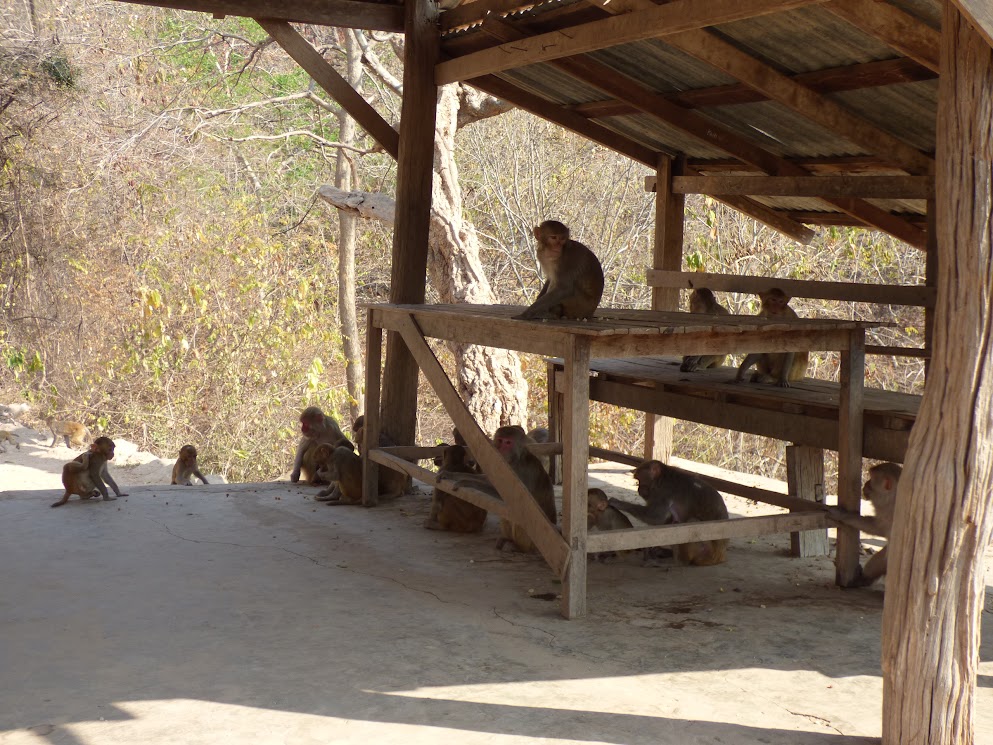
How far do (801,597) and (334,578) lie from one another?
282cm

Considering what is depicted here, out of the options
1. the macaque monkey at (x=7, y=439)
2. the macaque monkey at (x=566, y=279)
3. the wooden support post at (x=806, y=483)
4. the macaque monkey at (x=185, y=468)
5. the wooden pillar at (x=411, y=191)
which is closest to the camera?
the macaque monkey at (x=566, y=279)

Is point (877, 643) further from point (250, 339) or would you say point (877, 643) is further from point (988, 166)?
point (250, 339)

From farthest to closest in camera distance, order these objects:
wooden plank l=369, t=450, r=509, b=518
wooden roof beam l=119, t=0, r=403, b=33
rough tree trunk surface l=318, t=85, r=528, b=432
Answer: rough tree trunk surface l=318, t=85, r=528, b=432 → wooden roof beam l=119, t=0, r=403, b=33 → wooden plank l=369, t=450, r=509, b=518

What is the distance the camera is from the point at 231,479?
1623 centimetres

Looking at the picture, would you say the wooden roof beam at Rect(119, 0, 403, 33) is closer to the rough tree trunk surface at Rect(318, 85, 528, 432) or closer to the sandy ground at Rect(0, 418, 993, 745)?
the sandy ground at Rect(0, 418, 993, 745)

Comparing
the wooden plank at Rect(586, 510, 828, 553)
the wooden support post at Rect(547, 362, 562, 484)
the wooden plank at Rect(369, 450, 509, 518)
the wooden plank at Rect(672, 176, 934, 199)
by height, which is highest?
the wooden plank at Rect(672, 176, 934, 199)

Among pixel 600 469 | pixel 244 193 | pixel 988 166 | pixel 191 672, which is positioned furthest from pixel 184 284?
pixel 988 166

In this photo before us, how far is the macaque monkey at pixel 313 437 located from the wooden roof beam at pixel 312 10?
10.7ft

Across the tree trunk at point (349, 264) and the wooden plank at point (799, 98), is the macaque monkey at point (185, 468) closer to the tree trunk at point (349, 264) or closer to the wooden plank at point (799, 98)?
the wooden plank at point (799, 98)

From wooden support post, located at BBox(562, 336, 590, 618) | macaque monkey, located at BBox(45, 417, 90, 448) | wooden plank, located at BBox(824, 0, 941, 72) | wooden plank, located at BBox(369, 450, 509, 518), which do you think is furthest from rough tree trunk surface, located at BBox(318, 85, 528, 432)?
wooden plank, located at BBox(824, 0, 941, 72)

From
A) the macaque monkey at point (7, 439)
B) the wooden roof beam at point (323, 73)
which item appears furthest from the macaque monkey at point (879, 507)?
the macaque monkey at point (7, 439)

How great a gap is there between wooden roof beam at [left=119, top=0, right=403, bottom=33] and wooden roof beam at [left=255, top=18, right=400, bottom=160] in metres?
0.10

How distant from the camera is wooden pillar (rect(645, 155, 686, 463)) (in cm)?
998

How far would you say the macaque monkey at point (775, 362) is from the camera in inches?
293
